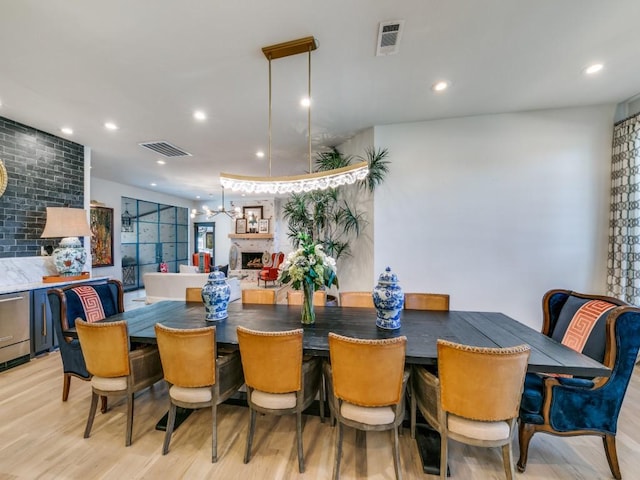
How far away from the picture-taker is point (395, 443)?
5.31 feet

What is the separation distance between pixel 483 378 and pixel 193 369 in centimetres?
176

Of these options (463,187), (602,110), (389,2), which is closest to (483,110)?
(463,187)

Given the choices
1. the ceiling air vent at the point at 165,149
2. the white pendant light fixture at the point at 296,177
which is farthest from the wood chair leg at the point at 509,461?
the ceiling air vent at the point at 165,149

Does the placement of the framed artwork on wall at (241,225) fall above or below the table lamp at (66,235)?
above

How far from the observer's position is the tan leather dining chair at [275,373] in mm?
1674

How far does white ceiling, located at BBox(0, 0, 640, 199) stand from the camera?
1.91 meters

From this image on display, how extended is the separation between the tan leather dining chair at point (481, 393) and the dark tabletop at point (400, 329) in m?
0.14

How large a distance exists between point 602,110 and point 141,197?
1016cm

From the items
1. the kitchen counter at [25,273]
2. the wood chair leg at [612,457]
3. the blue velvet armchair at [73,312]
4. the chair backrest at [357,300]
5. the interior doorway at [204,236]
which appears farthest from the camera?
the interior doorway at [204,236]

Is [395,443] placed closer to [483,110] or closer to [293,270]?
[293,270]

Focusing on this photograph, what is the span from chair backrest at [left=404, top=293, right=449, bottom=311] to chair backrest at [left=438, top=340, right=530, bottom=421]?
1163mm

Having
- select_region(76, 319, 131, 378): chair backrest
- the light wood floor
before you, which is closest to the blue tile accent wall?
the light wood floor

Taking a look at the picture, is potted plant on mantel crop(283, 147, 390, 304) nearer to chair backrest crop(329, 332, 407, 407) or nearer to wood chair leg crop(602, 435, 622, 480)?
chair backrest crop(329, 332, 407, 407)

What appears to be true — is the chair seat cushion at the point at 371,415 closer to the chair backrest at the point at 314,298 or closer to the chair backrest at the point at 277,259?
the chair backrest at the point at 314,298
